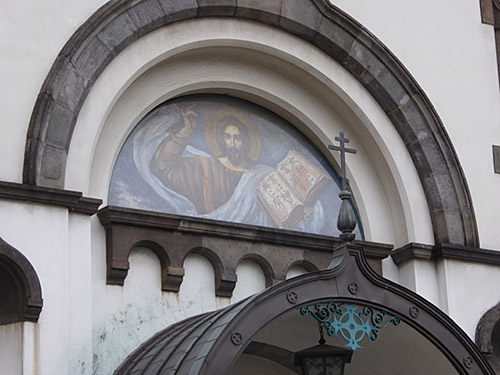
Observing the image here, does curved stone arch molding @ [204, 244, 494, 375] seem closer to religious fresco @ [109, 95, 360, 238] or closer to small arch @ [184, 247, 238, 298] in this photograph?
small arch @ [184, 247, 238, 298]

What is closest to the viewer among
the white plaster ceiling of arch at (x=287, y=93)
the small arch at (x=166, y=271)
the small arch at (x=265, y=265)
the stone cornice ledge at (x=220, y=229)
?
the stone cornice ledge at (x=220, y=229)

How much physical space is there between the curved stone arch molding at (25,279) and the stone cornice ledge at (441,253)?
12.8 ft

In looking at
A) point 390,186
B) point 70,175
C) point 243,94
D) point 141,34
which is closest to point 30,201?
point 70,175

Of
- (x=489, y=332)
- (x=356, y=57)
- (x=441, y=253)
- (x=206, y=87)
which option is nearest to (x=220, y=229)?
(x=206, y=87)

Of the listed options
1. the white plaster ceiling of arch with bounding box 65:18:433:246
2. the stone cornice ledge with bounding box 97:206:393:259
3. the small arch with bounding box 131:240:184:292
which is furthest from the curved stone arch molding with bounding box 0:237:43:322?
the white plaster ceiling of arch with bounding box 65:18:433:246

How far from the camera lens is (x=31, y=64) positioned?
10109mm

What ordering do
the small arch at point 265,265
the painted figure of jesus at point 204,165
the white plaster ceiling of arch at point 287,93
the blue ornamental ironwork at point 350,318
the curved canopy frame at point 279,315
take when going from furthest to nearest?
the painted figure of jesus at point 204,165
the white plaster ceiling of arch at point 287,93
the small arch at point 265,265
the blue ornamental ironwork at point 350,318
the curved canopy frame at point 279,315

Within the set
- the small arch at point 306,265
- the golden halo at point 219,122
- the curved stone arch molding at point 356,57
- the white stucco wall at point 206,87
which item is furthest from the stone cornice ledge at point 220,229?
the golden halo at point 219,122

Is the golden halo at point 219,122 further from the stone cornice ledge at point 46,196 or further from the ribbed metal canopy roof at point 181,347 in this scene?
the ribbed metal canopy roof at point 181,347

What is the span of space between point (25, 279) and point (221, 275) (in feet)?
6.49

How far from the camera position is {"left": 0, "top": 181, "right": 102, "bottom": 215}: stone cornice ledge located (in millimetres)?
9516

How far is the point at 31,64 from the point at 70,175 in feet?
3.25

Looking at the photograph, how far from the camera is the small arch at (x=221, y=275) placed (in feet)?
34.9

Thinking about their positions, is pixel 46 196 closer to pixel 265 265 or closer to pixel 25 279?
pixel 25 279
